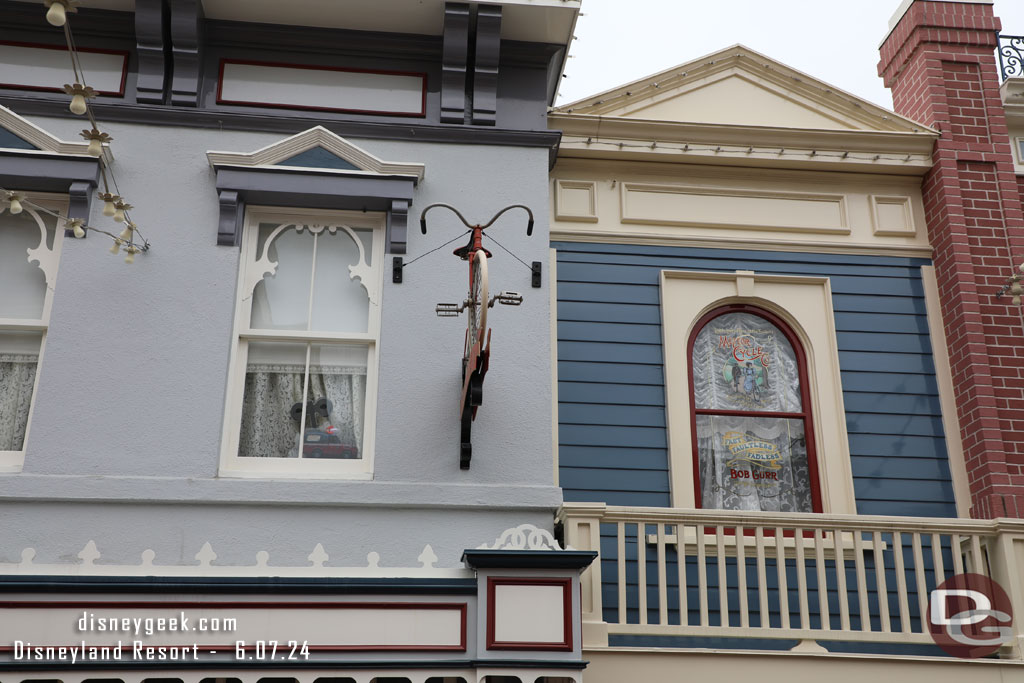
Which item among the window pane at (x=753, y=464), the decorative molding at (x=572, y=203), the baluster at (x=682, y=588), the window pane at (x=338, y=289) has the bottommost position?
the baluster at (x=682, y=588)

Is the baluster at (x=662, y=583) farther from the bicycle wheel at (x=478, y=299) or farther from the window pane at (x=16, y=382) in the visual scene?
the window pane at (x=16, y=382)

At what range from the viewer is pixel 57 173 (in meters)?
7.37

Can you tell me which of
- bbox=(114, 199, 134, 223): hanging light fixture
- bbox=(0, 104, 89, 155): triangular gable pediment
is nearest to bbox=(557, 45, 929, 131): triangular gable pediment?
bbox=(114, 199, 134, 223): hanging light fixture

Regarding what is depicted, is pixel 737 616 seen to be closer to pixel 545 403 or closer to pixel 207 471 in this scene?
pixel 545 403

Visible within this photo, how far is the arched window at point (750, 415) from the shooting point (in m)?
8.22

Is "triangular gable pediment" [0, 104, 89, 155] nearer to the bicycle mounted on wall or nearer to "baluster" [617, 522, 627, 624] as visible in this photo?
the bicycle mounted on wall

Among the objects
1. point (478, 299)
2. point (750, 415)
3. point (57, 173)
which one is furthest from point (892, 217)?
point (57, 173)

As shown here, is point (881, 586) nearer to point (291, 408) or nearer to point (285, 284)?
point (291, 408)

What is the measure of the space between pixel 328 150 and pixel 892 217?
4.95m

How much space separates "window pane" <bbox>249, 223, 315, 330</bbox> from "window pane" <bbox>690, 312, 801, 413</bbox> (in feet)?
10.7

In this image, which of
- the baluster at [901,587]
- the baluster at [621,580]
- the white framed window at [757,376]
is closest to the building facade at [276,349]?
the baluster at [621,580]

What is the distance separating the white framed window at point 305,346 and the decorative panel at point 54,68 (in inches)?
61.4

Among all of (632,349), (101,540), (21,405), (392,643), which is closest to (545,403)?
(632,349)

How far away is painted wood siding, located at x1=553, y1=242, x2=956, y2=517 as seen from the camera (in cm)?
809
